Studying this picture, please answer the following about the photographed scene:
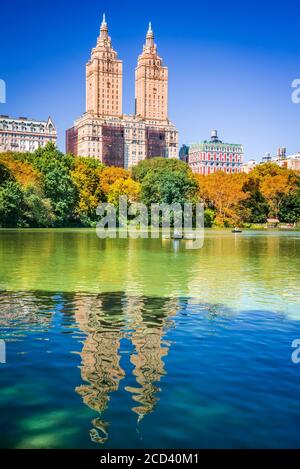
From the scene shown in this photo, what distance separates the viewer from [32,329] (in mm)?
13633

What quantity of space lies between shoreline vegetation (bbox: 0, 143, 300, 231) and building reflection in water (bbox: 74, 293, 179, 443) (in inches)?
2376

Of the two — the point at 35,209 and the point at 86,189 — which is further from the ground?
the point at 86,189

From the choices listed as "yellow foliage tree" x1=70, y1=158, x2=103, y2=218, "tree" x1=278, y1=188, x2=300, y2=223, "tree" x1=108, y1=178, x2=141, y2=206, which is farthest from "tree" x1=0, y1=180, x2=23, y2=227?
"tree" x1=278, y1=188, x2=300, y2=223

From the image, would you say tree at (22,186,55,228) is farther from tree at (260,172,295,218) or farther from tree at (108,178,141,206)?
tree at (260,172,295,218)

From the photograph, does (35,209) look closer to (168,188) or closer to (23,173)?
(23,173)

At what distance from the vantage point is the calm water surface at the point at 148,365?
25.4ft

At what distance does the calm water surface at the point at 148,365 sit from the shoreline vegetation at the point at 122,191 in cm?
5914

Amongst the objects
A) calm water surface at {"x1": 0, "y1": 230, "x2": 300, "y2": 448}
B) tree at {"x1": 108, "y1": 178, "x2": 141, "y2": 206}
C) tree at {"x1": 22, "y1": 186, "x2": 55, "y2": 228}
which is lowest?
calm water surface at {"x1": 0, "y1": 230, "x2": 300, "y2": 448}

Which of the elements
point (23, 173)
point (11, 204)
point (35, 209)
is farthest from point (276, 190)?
point (11, 204)

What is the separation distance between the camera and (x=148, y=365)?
35.0ft

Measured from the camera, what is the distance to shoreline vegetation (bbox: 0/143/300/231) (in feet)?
263

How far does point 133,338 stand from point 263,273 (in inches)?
601

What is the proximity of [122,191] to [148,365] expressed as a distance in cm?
9312

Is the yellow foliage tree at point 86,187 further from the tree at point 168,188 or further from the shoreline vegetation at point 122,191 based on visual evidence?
the tree at point 168,188
